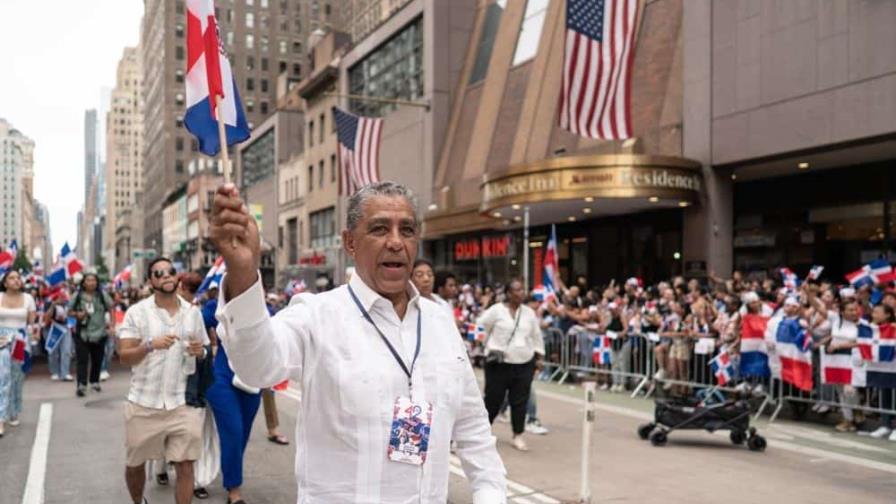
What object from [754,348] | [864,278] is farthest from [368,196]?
[864,278]

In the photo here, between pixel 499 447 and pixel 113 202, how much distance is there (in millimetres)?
205380

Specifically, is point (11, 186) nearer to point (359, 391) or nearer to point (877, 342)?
point (877, 342)

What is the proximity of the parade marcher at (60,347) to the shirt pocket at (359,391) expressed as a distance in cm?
1458

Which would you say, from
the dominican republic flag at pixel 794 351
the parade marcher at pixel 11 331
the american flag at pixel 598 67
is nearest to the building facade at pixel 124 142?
the american flag at pixel 598 67

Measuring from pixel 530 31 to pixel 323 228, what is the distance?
2440cm

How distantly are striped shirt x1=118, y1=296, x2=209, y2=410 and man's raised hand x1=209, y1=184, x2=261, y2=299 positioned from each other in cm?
410

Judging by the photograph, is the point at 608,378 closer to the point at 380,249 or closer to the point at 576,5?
the point at 576,5

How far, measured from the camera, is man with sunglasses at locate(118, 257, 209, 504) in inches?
229

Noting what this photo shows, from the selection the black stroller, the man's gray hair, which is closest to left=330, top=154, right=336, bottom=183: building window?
the black stroller

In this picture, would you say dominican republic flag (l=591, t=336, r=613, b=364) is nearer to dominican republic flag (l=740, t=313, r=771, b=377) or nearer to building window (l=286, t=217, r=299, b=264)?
dominican republic flag (l=740, t=313, r=771, b=377)

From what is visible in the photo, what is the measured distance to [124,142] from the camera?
195 metres

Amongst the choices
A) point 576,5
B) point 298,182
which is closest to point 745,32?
point 576,5

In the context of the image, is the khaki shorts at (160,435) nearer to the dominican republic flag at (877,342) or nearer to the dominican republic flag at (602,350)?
the dominican republic flag at (877,342)

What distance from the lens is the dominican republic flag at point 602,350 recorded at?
15.2 metres
